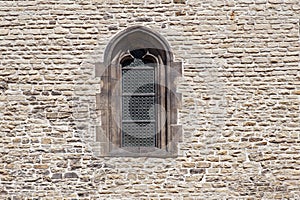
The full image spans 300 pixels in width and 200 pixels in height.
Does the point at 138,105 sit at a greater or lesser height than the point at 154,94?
lesser

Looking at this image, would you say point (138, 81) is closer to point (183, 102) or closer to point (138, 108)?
point (138, 108)

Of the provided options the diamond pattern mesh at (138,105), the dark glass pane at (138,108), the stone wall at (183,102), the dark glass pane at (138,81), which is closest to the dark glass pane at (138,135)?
the diamond pattern mesh at (138,105)

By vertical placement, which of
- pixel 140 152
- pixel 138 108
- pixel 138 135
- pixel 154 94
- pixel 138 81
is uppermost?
pixel 138 81

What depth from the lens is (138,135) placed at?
7051 millimetres

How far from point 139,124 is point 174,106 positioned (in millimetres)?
626

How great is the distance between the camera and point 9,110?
22.2 ft

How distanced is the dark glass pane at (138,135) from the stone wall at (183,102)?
35cm

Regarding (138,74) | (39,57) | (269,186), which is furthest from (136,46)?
(269,186)

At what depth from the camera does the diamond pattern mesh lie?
7051 millimetres

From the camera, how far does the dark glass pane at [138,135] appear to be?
7047mm

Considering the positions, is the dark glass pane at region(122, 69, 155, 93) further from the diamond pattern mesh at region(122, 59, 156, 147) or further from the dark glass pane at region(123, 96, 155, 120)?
the dark glass pane at region(123, 96, 155, 120)

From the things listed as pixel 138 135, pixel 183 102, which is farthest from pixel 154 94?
pixel 138 135

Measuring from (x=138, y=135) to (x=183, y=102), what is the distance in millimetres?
869

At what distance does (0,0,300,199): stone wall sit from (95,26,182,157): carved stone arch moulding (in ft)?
0.34
